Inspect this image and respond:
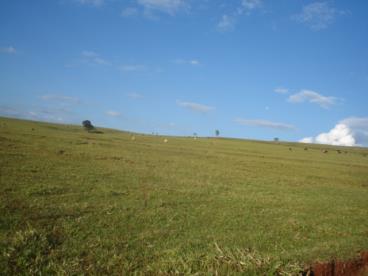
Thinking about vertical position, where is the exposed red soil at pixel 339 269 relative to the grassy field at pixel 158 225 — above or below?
above

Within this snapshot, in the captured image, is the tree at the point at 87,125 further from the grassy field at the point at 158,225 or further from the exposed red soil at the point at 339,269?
the exposed red soil at the point at 339,269

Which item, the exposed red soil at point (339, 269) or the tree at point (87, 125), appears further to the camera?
the tree at point (87, 125)

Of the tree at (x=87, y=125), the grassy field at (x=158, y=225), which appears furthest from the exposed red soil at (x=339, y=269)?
the tree at (x=87, y=125)

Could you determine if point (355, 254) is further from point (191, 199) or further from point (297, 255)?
point (191, 199)

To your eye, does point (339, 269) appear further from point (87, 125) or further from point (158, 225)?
point (87, 125)

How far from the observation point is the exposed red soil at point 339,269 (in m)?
6.76

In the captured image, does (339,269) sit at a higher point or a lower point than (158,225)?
higher

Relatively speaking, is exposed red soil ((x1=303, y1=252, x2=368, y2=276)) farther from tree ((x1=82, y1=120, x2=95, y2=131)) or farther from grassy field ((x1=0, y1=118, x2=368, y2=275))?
tree ((x1=82, y1=120, x2=95, y2=131))

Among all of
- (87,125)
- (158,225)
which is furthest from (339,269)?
(87,125)

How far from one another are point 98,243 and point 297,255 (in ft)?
18.0

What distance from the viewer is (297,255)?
8516mm

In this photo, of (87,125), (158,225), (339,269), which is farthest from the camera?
(87,125)

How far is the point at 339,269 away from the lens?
277 inches

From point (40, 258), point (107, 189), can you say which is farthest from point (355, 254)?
point (107, 189)
